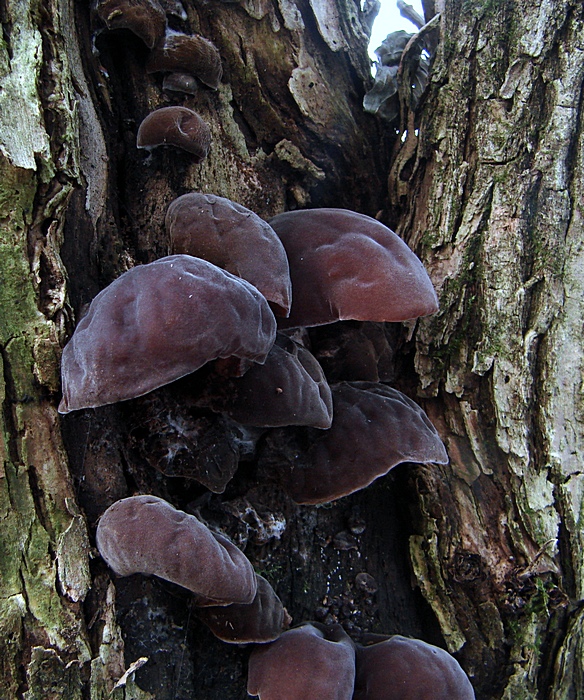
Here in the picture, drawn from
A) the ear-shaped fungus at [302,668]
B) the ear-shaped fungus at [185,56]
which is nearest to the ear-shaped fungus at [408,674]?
Result: the ear-shaped fungus at [302,668]

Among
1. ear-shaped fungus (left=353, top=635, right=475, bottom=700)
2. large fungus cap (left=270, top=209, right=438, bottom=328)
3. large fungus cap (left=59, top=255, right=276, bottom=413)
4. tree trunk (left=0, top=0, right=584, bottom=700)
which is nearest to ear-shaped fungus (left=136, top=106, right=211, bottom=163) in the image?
tree trunk (left=0, top=0, right=584, bottom=700)

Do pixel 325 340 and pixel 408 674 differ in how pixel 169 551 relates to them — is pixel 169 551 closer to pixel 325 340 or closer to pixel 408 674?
pixel 408 674

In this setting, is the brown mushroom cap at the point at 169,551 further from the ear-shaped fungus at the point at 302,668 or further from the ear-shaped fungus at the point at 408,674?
the ear-shaped fungus at the point at 408,674

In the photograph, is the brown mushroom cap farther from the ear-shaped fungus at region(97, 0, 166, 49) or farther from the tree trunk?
the ear-shaped fungus at region(97, 0, 166, 49)

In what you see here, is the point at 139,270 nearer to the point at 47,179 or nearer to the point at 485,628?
the point at 47,179

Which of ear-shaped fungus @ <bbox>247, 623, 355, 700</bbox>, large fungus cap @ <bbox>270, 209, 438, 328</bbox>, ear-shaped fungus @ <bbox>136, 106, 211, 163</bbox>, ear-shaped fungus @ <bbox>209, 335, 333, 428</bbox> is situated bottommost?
ear-shaped fungus @ <bbox>247, 623, 355, 700</bbox>

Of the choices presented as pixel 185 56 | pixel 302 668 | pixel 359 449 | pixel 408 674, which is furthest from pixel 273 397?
pixel 185 56
